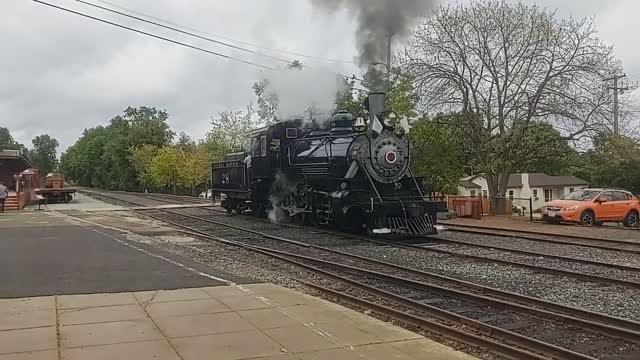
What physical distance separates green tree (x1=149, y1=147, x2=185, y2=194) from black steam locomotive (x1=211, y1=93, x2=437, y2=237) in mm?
38714

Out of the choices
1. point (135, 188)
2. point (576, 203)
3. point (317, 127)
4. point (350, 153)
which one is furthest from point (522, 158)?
point (135, 188)

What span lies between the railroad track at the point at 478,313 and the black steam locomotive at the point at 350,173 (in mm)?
4180

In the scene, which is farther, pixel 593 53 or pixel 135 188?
pixel 135 188

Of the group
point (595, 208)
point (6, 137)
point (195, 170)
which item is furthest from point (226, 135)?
point (6, 137)

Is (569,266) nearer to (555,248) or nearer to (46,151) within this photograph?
(555,248)

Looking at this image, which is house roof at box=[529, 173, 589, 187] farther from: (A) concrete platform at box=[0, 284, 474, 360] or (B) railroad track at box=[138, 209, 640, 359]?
(A) concrete platform at box=[0, 284, 474, 360]

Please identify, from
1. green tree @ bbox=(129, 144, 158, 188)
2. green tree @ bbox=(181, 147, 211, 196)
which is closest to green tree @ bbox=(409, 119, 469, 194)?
green tree @ bbox=(181, 147, 211, 196)

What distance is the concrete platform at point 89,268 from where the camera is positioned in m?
8.43

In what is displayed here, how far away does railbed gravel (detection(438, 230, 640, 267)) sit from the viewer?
39.8ft

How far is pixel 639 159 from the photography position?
117 ft

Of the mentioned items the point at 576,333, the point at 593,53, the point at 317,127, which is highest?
the point at 593,53

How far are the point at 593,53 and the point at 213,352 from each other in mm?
24720

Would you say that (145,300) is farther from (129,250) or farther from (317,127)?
(317,127)

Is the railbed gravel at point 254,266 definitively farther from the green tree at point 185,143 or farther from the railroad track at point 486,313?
the green tree at point 185,143
